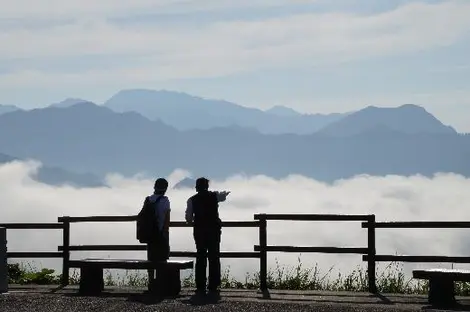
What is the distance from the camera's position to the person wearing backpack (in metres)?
15.9

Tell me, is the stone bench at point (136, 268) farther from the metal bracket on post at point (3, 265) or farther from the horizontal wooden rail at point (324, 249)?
the horizontal wooden rail at point (324, 249)

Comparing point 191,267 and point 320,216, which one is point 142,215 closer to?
point 191,267

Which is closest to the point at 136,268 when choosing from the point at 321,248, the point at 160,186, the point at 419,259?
the point at 160,186

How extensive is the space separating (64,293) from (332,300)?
4684 mm

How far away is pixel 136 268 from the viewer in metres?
16.2

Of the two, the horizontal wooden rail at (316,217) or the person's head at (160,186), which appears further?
the horizontal wooden rail at (316,217)

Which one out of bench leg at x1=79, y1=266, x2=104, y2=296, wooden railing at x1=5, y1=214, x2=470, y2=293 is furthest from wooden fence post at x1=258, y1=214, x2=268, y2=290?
bench leg at x1=79, y1=266, x2=104, y2=296

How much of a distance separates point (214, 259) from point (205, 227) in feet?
1.85

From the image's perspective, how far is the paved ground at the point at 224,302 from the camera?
14414 mm

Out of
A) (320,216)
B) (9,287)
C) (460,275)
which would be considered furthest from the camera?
(9,287)

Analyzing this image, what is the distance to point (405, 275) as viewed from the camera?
679 inches

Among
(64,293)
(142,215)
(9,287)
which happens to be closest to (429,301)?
(142,215)

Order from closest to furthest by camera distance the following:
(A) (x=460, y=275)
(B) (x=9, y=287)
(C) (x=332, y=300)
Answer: (A) (x=460, y=275)
(C) (x=332, y=300)
(B) (x=9, y=287)

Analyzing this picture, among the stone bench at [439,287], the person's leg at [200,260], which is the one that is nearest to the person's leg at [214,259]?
the person's leg at [200,260]
